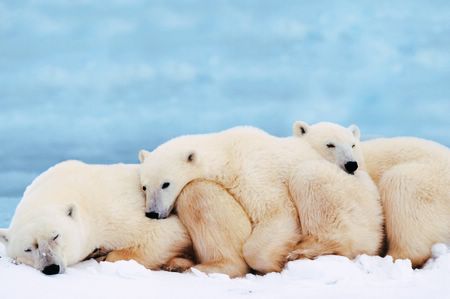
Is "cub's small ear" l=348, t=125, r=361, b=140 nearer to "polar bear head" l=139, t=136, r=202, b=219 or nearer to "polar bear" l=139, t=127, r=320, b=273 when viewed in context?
"polar bear" l=139, t=127, r=320, b=273

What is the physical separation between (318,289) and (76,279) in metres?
2.05

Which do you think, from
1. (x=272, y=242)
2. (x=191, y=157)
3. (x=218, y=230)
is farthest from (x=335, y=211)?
(x=191, y=157)

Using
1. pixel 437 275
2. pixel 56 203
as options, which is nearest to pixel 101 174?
pixel 56 203

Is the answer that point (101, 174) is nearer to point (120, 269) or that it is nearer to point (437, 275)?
point (120, 269)

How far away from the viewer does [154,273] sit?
5895 mm

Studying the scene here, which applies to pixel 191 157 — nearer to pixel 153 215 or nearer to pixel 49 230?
pixel 153 215

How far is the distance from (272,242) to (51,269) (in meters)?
2.15

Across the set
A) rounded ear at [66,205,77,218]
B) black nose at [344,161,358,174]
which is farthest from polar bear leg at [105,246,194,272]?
black nose at [344,161,358,174]

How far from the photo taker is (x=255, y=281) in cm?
589

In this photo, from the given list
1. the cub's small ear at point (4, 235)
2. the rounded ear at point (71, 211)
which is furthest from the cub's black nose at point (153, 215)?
the cub's small ear at point (4, 235)

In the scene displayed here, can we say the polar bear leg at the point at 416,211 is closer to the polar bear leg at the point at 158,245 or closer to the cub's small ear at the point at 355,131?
the cub's small ear at the point at 355,131

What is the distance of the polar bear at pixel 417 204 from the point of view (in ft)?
20.2

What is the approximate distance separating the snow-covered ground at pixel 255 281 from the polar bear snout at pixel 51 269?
9 centimetres

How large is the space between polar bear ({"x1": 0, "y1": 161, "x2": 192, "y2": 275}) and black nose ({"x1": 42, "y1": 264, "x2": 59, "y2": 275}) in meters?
0.01
